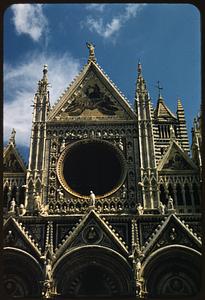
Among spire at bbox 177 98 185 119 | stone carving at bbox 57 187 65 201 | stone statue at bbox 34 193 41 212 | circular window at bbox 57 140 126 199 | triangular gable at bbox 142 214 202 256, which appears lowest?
triangular gable at bbox 142 214 202 256

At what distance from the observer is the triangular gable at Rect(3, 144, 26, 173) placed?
75.1 ft

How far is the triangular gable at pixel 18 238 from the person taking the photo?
19123 millimetres

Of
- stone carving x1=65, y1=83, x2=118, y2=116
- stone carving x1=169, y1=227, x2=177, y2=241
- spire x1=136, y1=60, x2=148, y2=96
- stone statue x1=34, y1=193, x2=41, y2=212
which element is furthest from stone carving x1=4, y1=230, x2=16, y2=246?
spire x1=136, y1=60, x2=148, y2=96

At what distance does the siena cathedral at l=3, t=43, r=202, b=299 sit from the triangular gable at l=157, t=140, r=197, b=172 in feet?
0.17

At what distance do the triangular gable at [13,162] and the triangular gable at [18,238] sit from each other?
370cm

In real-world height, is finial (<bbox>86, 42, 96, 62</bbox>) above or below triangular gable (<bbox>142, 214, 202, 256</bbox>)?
above

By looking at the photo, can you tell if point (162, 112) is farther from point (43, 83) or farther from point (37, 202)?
point (37, 202)

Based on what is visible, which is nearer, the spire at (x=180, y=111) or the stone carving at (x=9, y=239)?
the stone carving at (x=9, y=239)

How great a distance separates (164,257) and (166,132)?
1334cm

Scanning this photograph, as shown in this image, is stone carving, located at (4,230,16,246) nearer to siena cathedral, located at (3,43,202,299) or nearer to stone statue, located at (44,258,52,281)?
siena cathedral, located at (3,43,202,299)

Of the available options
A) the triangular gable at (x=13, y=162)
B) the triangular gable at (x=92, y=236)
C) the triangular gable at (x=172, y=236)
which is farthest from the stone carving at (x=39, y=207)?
the triangular gable at (x=172, y=236)

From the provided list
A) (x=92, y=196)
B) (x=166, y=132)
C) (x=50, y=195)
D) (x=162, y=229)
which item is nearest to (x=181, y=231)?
(x=162, y=229)

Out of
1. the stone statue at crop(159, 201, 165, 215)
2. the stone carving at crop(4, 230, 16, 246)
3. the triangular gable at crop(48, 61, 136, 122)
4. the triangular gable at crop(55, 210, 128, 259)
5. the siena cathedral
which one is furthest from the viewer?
the triangular gable at crop(48, 61, 136, 122)

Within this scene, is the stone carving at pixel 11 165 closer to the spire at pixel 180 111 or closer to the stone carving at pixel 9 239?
the stone carving at pixel 9 239
